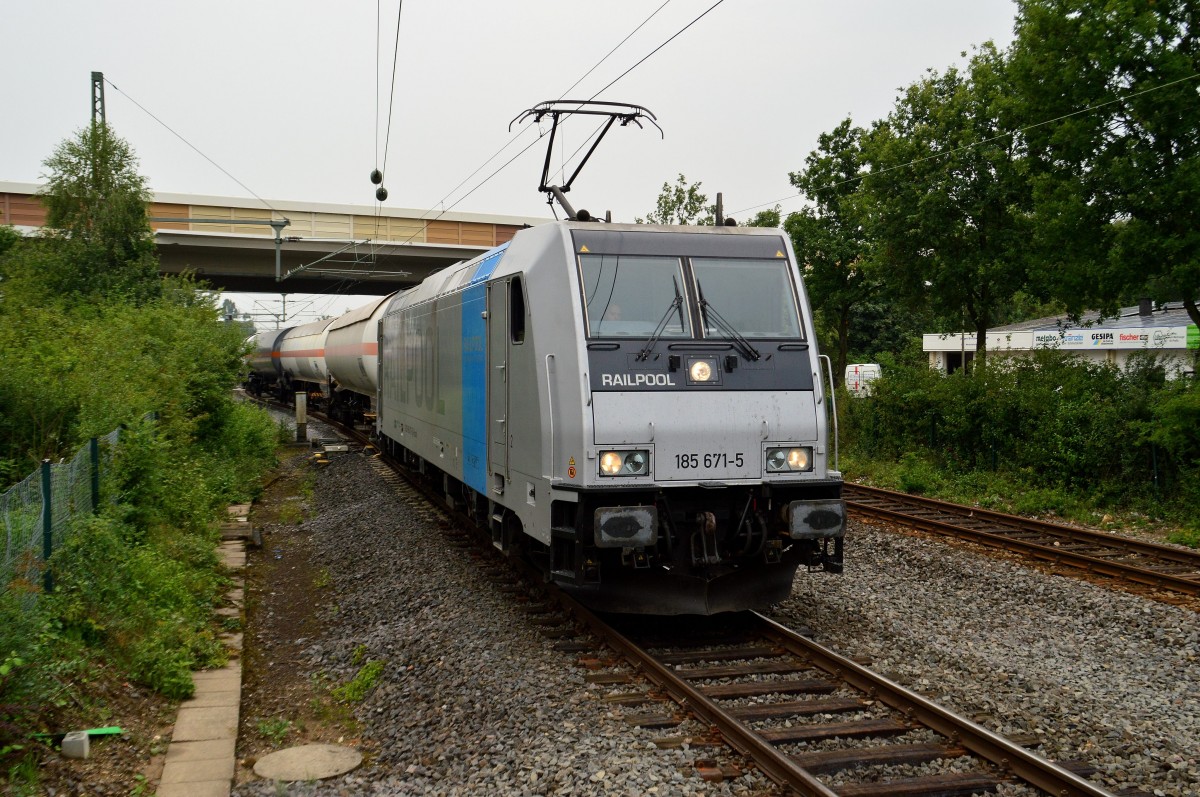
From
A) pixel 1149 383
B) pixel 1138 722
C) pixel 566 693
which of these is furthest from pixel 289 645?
pixel 1149 383

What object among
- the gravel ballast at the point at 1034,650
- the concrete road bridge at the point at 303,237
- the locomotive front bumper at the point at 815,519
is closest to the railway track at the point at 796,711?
the gravel ballast at the point at 1034,650

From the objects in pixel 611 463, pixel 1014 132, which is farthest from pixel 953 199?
pixel 611 463

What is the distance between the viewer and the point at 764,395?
791cm

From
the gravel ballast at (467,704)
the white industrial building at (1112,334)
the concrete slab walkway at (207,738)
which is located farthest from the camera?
the white industrial building at (1112,334)

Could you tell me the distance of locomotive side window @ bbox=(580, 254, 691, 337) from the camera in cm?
783

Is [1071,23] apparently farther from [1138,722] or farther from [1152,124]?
[1138,722]

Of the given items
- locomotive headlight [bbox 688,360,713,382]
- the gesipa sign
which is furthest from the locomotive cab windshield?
the gesipa sign

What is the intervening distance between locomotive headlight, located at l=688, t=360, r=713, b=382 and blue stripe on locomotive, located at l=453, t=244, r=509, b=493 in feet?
8.70

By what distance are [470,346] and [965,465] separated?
10.9 meters

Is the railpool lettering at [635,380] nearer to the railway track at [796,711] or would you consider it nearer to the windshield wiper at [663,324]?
A: the windshield wiper at [663,324]

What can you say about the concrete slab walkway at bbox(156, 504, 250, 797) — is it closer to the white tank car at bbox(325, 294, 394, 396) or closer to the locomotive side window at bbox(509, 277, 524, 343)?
the locomotive side window at bbox(509, 277, 524, 343)

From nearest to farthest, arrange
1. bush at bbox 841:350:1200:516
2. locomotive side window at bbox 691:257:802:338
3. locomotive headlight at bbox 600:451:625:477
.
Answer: locomotive headlight at bbox 600:451:625:477, locomotive side window at bbox 691:257:802:338, bush at bbox 841:350:1200:516

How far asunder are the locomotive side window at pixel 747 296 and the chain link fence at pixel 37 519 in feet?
16.5

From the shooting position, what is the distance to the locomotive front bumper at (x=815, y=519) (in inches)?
301
